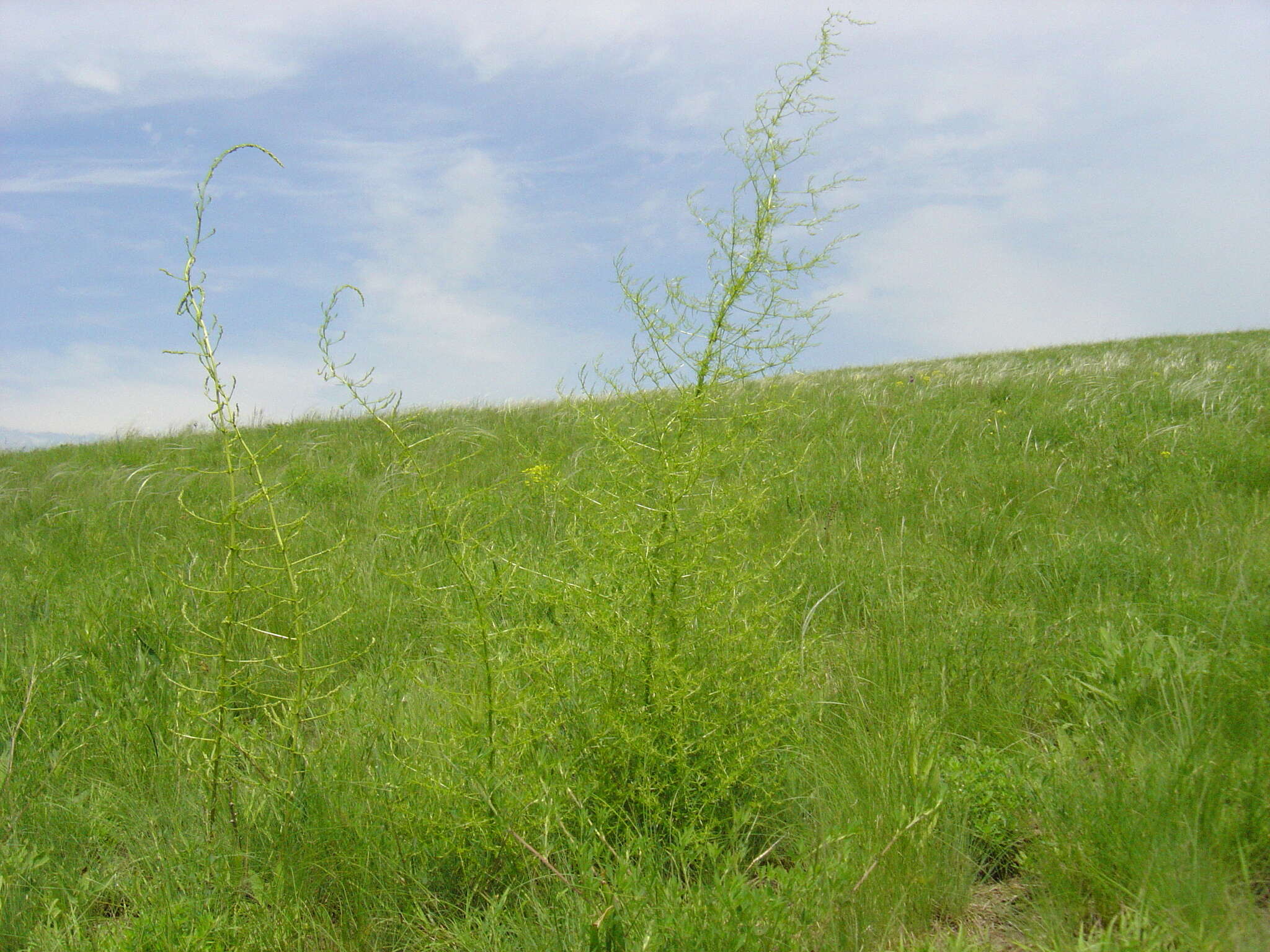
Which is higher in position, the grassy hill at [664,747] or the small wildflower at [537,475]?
the small wildflower at [537,475]

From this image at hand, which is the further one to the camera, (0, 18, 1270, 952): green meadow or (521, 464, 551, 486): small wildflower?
(521, 464, 551, 486): small wildflower

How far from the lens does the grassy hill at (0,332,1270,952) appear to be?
170cm

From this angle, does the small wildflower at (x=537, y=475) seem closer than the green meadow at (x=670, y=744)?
No

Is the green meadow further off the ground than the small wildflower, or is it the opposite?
the small wildflower

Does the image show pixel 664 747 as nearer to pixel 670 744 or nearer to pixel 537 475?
pixel 670 744

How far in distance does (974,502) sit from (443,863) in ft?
10.9

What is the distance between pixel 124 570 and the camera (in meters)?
4.20

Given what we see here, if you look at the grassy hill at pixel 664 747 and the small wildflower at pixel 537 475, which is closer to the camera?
the grassy hill at pixel 664 747

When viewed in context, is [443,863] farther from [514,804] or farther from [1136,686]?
[1136,686]

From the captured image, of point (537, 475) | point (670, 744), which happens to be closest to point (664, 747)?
point (670, 744)

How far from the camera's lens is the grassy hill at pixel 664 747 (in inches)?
66.9

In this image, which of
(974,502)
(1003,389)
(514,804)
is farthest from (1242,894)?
(1003,389)

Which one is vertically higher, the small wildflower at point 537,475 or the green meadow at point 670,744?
the small wildflower at point 537,475

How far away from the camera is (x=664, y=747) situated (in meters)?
1.97
